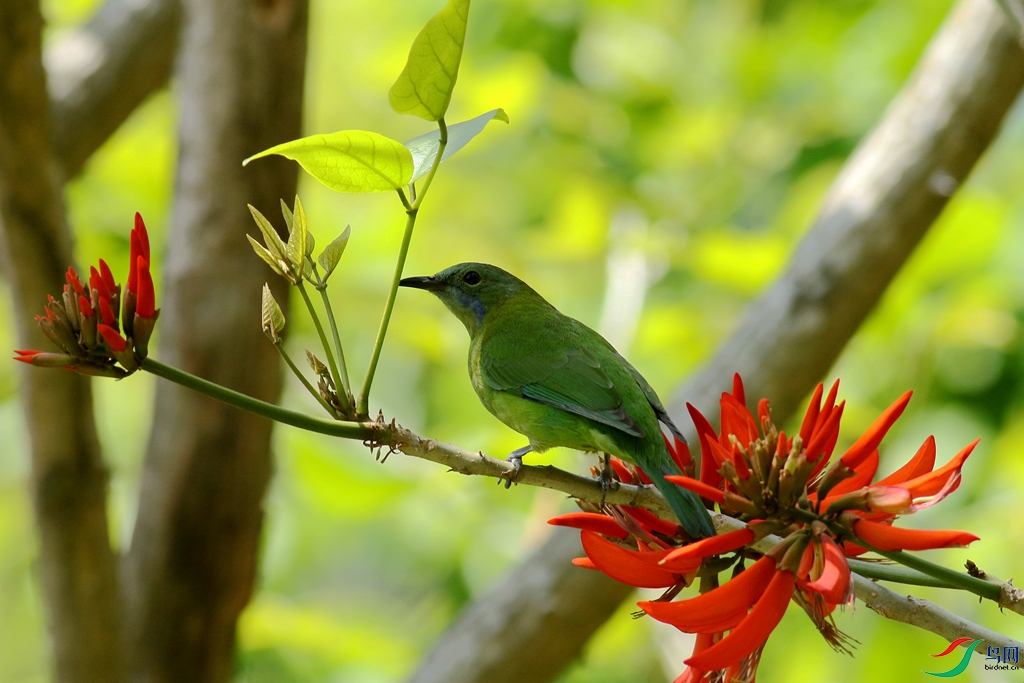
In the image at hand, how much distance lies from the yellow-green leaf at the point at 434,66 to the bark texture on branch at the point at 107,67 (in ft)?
10.3

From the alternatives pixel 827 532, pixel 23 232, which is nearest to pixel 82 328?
pixel 827 532

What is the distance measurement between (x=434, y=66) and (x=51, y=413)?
1.89 meters

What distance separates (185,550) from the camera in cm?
333

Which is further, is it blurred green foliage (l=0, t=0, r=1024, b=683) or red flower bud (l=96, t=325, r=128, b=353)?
blurred green foliage (l=0, t=0, r=1024, b=683)

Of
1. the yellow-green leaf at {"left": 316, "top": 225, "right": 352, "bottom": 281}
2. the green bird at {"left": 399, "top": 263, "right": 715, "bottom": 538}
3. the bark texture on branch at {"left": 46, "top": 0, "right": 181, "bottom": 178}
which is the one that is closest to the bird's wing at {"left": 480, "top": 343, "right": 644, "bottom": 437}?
the green bird at {"left": 399, "top": 263, "right": 715, "bottom": 538}

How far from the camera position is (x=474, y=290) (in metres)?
2.97

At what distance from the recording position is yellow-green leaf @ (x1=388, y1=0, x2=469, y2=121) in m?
1.30

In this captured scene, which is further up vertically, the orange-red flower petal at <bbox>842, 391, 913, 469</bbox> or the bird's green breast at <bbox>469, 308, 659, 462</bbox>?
the bird's green breast at <bbox>469, 308, 659, 462</bbox>

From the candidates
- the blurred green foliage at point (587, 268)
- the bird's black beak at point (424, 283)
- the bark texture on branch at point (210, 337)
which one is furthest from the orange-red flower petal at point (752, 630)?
the bark texture on branch at point (210, 337)

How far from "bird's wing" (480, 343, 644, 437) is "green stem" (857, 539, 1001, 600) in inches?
33.1

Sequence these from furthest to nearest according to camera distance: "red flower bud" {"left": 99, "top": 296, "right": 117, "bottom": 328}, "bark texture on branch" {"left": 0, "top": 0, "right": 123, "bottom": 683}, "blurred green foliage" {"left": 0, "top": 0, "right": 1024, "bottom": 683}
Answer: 1. "blurred green foliage" {"left": 0, "top": 0, "right": 1024, "bottom": 683}
2. "bark texture on branch" {"left": 0, "top": 0, "right": 123, "bottom": 683}
3. "red flower bud" {"left": 99, "top": 296, "right": 117, "bottom": 328}

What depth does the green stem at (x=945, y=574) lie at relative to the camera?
1.18m

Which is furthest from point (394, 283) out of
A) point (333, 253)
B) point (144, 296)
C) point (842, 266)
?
point (842, 266)

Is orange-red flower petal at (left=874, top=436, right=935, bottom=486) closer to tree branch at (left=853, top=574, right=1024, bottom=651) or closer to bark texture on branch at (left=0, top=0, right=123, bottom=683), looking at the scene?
tree branch at (left=853, top=574, right=1024, bottom=651)
